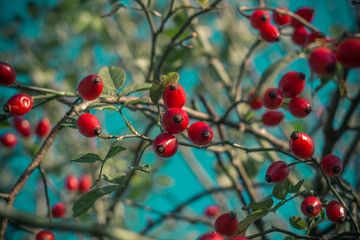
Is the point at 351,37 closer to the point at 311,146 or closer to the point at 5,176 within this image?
the point at 311,146

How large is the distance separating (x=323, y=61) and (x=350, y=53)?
95 mm

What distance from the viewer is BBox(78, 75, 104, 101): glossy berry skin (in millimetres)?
1318

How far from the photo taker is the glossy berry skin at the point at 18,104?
4.62ft

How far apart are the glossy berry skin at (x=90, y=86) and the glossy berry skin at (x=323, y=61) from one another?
36.7 inches

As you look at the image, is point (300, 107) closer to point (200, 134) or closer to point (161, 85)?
point (200, 134)

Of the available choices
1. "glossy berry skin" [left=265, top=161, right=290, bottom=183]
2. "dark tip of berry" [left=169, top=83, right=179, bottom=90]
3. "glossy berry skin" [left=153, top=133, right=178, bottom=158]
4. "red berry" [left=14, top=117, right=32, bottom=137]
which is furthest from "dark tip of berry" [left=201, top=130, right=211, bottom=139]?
"red berry" [left=14, top=117, right=32, bottom=137]

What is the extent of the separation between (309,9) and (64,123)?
1.61 meters

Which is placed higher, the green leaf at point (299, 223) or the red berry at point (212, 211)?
the red berry at point (212, 211)

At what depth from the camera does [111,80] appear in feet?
5.01

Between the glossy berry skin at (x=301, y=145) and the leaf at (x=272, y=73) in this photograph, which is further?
the glossy berry skin at (x=301, y=145)

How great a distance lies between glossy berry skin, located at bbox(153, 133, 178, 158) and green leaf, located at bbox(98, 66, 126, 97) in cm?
42

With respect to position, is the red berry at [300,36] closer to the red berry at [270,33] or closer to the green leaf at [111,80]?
the red berry at [270,33]

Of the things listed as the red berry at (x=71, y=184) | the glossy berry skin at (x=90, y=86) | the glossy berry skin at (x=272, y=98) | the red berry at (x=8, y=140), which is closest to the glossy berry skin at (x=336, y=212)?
the glossy berry skin at (x=272, y=98)

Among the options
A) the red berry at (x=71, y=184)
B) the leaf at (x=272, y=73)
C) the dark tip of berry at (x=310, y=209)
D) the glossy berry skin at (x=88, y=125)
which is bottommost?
the dark tip of berry at (x=310, y=209)
